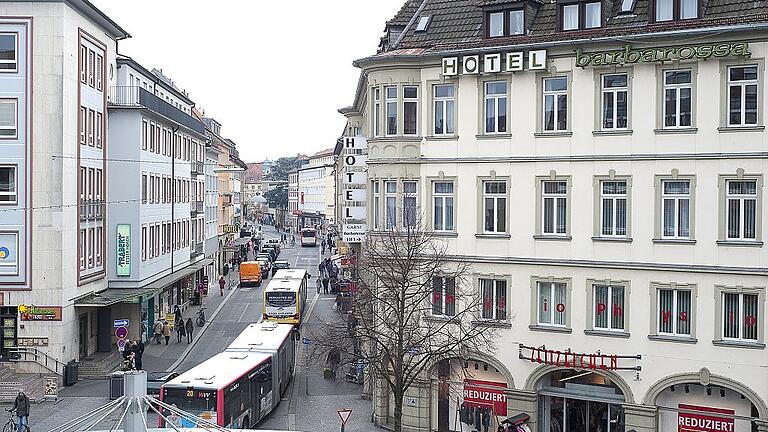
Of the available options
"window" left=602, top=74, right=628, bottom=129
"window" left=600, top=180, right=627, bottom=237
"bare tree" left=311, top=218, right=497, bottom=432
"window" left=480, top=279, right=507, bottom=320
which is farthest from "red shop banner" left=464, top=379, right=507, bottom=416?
"window" left=602, top=74, right=628, bottom=129

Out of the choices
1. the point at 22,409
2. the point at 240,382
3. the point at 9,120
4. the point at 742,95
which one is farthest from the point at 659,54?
the point at 9,120

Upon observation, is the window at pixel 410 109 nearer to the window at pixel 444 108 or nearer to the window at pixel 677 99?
the window at pixel 444 108

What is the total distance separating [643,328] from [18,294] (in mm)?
25634

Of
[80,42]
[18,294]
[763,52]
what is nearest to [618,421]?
[763,52]

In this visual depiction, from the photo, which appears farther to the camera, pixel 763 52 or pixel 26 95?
pixel 26 95

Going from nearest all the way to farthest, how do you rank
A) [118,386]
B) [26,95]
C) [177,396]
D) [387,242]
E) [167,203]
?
[177,396] → [387,242] → [118,386] → [26,95] → [167,203]

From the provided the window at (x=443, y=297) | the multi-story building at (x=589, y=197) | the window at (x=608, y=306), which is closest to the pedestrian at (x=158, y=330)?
the multi-story building at (x=589, y=197)

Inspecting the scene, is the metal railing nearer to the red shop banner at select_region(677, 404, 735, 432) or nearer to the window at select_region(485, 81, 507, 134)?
the window at select_region(485, 81, 507, 134)

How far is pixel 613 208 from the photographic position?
30.5 metres

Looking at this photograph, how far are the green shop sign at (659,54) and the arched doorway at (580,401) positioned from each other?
359 inches

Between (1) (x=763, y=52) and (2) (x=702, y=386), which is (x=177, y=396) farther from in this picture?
(1) (x=763, y=52)

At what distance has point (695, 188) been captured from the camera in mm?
29109

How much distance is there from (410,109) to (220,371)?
1020 cm

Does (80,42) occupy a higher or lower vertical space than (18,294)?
higher
